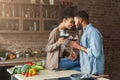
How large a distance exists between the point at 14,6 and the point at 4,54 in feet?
3.67

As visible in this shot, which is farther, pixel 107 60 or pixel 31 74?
pixel 107 60

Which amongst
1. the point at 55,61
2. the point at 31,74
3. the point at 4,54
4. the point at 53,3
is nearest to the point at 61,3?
the point at 53,3

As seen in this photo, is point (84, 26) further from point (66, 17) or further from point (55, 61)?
point (55, 61)

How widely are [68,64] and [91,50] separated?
1.89 ft

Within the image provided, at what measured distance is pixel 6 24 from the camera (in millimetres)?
5375

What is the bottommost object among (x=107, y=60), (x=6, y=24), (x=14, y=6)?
(x=107, y=60)

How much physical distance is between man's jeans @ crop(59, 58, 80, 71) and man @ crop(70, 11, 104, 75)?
0.24 metres

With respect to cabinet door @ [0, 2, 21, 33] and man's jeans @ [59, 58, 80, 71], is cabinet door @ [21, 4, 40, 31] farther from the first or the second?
man's jeans @ [59, 58, 80, 71]

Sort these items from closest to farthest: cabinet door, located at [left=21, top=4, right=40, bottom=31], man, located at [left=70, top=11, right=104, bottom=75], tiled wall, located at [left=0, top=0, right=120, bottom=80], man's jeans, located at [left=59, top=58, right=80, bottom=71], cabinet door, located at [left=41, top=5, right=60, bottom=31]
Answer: man, located at [left=70, top=11, right=104, bottom=75], man's jeans, located at [left=59, top=58, right=80, bottom=71], cabinet door, located at [left=21, top=4, right=40, bottom=31], cabinet door, located at [left=41, top=5, right=60, bottom=31], tiled wall, located at [left=0, top=0, right=120, bottom=80]

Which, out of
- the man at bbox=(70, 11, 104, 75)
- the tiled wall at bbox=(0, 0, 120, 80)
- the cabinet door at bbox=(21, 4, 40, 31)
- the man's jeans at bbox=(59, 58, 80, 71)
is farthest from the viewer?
the tiled wall at bbox=(0, 0, 120, 80)

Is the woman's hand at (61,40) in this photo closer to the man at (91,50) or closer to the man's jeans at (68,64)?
the man at (91,50)

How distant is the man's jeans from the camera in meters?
3.76

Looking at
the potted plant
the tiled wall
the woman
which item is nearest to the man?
the woman

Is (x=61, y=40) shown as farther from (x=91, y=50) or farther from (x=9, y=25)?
(x=9, y=25)
